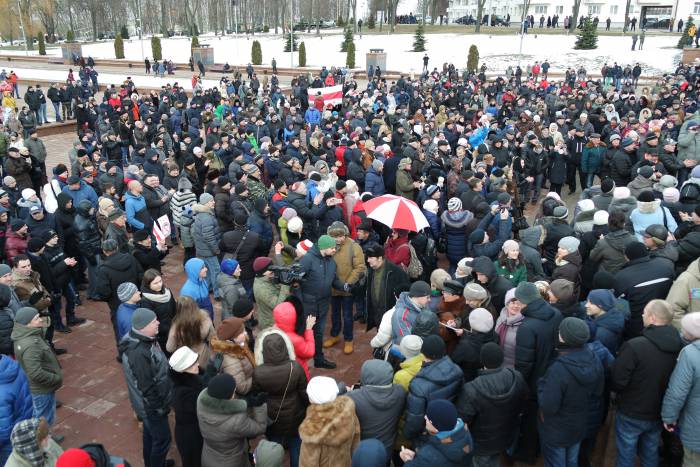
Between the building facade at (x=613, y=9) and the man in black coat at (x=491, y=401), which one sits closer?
the man in black coat at (x=491, y=401)

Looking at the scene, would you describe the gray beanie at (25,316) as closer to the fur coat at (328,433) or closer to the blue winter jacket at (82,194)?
the fur coat at (328,433)

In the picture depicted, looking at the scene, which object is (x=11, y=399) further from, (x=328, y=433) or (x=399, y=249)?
(x=399, y=249)

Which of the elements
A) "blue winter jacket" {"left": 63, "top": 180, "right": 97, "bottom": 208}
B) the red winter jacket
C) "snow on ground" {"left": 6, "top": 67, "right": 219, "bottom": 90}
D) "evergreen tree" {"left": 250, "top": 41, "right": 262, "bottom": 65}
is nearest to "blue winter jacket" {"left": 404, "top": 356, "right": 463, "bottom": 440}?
the red winter jacket

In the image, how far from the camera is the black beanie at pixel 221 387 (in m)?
3.63

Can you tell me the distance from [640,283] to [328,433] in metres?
3.62

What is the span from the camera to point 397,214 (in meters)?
6.83

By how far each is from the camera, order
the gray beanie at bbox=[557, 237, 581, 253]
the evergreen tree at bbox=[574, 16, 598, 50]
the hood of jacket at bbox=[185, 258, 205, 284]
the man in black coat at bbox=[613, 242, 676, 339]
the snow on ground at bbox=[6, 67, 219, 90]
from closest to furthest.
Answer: the man in black coat at bbox=[613, 242, 676, 339] < the hood of jacket at bbox=[185, 258, 205, 284] < the gray beanie at bbox=[557, 237, 581, 253] < the snow on ground at bbox=[6, 67, 219, 90] < the evergreen tree at bbox=[574, 16, 598, 50]

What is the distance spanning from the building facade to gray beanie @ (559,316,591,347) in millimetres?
66094

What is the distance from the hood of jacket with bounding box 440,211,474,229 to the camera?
7523 millimetres

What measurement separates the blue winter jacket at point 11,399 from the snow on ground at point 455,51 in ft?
120

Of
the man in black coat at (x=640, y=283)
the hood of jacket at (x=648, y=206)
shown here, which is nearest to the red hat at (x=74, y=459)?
the man in black coat at (x=640, y=283)

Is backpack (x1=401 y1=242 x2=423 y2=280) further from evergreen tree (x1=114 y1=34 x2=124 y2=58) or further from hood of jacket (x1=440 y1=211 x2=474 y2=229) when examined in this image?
evergreen tree (x1=114 y1=34 x2=124 y2=58)

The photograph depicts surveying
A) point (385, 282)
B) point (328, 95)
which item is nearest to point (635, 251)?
point (385, 282)

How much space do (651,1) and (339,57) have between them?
41.9m
